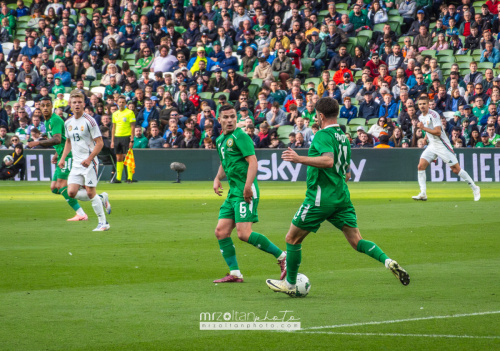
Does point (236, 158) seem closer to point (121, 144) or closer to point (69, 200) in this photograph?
point (69, 200)

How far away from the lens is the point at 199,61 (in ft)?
99.2

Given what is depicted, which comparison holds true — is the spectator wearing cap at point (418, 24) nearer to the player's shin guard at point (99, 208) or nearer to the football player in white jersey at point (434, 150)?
the football player in white jersey at point (434, 150)

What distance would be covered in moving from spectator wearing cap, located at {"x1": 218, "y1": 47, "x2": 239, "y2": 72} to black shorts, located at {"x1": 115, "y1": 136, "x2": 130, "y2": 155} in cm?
531

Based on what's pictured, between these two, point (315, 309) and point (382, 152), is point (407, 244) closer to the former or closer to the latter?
point (315, 309)

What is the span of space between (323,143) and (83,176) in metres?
7.14

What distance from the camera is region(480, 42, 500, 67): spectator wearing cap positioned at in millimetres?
26219

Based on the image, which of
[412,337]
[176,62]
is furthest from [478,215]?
[176,62]

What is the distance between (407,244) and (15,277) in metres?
5.12

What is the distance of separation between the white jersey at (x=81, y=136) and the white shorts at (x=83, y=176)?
0.35 ft

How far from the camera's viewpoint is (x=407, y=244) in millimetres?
11516

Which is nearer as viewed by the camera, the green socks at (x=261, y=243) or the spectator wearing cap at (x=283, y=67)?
the green socks at (x=261, y=243)

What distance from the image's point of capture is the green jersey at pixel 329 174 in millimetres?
7516

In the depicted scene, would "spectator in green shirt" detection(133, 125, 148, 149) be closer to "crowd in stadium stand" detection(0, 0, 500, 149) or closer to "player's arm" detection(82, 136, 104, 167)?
"crowd in stadium stand" detection(0, 0, 500, 149)

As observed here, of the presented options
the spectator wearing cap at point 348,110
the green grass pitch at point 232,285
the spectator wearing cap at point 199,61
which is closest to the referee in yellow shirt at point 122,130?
the spectator wearing cap at point 199,61
